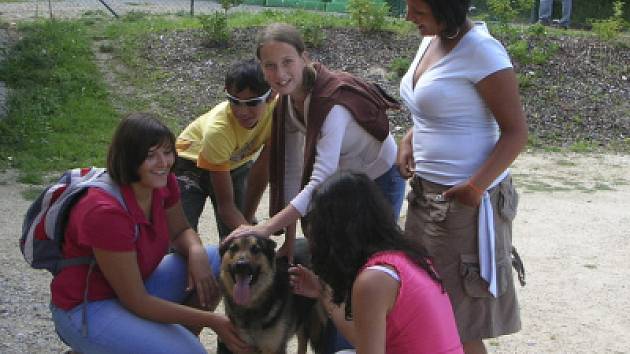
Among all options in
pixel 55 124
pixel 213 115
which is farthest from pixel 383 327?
pixel 55 124

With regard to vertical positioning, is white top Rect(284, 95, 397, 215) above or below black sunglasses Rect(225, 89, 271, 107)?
below

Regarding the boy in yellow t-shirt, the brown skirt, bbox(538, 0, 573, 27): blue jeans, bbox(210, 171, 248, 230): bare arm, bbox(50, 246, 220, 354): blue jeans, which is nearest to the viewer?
the brown skirt

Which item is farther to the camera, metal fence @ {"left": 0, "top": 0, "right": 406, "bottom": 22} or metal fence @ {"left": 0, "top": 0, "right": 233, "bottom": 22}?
metal fence @ {"left": 0, "top": 0, "right": 406, "bottom": 22}

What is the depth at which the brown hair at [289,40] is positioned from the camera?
3.83 metres

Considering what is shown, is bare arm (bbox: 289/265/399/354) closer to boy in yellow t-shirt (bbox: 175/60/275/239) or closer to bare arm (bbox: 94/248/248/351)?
bare arm (bbox: 94/248/248/351)

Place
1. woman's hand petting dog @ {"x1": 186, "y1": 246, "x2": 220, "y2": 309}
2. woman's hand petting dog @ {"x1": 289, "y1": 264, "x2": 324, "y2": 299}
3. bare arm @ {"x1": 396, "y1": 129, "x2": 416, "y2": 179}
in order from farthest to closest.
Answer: woman's hand petting dog @ {"x1": 186, "y1": 246, "x2": 220, "y2": 309}, bare arm @ {"x1": 396, "y1": 129, "x2": 416, "y2": 179}, woman's hand petting dog @ {"x1": 289, "y1": 264, "x2": 324, "y2": 299}

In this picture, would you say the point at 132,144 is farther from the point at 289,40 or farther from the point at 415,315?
→ the point at 415,315

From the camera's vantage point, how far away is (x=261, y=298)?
423cm

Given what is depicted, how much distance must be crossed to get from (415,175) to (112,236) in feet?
4.18

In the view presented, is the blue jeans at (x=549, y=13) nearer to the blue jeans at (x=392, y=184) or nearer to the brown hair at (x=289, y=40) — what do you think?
the blue jeans at (x=392, y=184)

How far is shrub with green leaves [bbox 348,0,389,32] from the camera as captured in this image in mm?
13297

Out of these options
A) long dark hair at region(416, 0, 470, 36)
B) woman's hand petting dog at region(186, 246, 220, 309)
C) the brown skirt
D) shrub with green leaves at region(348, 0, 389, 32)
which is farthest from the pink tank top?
shrub with green leaves at region(348, 0, 389, 32)

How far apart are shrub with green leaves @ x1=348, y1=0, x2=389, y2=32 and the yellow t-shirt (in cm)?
882

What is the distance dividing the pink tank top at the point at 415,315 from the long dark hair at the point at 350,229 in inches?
2.5
